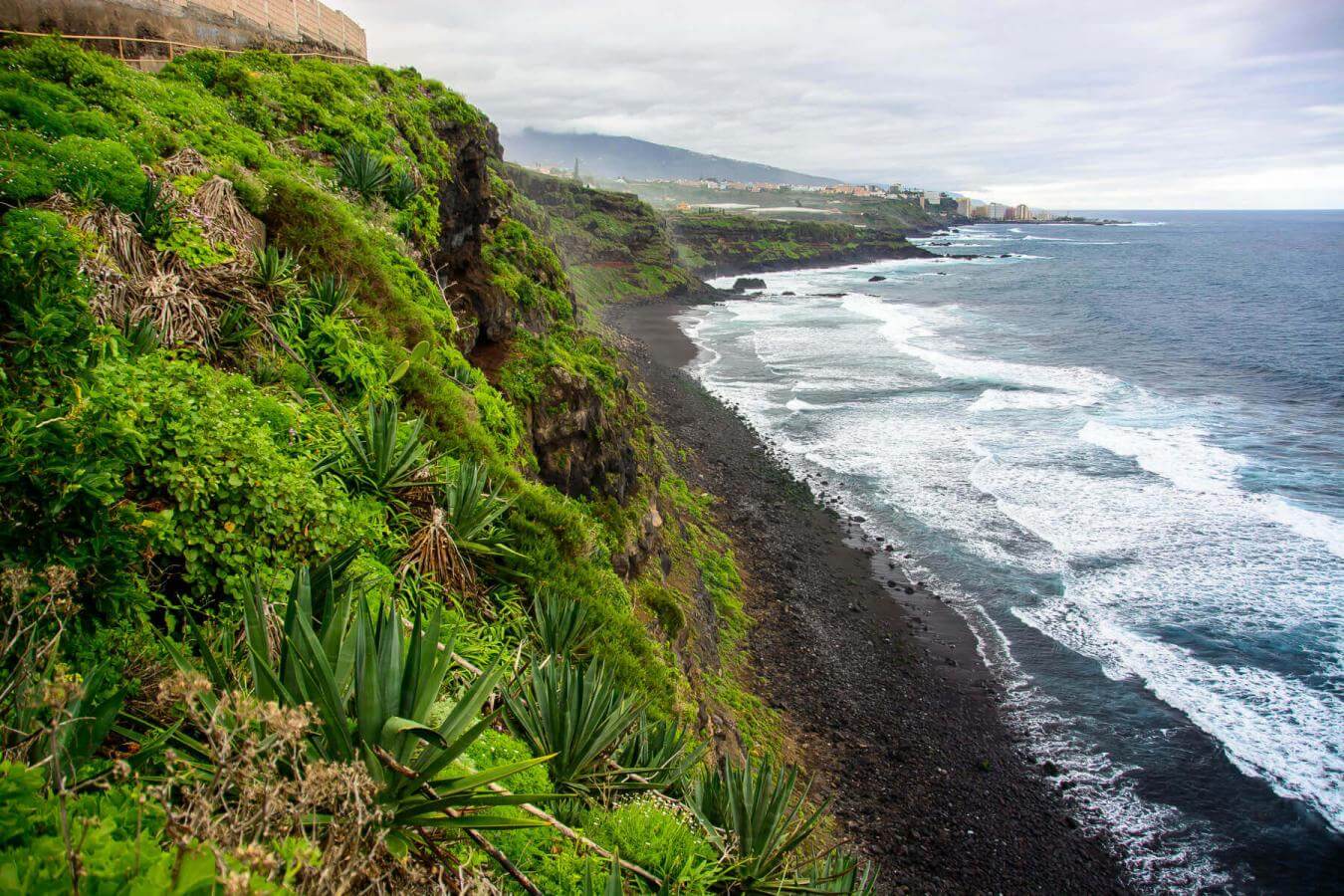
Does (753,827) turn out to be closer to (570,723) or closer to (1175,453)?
(570,723)

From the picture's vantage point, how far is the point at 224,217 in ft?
22.4

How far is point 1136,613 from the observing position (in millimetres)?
16156

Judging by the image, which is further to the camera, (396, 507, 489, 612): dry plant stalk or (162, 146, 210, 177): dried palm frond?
(162, 146, 210, 177): dried palm frond

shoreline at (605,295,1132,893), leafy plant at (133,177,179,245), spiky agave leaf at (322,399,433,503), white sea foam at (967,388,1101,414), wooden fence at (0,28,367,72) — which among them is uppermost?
wooden fence at (0,28,367,72)

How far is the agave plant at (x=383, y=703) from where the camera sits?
2.64 meters

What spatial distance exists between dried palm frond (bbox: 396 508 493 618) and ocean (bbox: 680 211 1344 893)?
1104 centimetres

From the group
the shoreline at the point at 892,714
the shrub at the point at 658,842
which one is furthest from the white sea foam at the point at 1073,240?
the shrub at the point at 658,842

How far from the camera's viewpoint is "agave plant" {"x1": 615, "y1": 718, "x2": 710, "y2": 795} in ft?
15.0

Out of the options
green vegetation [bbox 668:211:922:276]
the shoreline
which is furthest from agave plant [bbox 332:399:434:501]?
green vegetation [bbox 668:211:922:276]

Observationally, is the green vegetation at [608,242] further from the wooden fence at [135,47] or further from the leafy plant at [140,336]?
the leafy plant at [140,336]

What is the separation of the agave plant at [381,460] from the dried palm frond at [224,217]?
2391 mm

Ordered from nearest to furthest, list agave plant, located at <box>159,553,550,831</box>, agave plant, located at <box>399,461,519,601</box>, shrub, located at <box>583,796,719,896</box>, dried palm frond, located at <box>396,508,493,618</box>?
agave plant, located at <box>159,553,550,831</box>, shrub, located at <box>583,796,719,896</box>, dried palm frond, located at <box>396,508,493,618</box>, agave plant, located at <box>399,461,519,601</box>

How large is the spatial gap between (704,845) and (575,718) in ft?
3.46

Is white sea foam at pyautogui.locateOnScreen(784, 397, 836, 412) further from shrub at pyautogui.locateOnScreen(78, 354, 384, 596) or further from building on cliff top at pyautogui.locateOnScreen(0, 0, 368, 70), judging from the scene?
shrub at pyautogui.locateOnScreen(78, 354, 384, 596)
